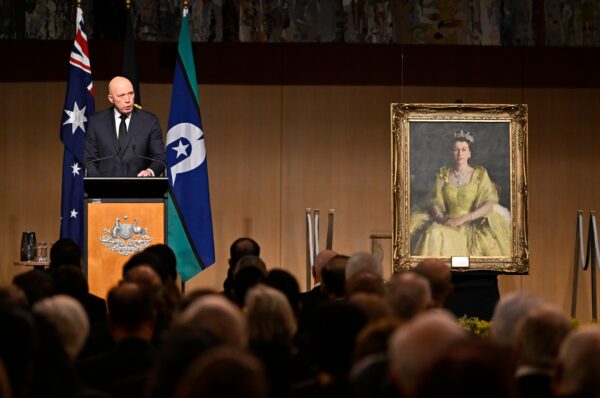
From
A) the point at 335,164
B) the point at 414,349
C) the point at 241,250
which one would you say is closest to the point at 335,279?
the point at 241,250

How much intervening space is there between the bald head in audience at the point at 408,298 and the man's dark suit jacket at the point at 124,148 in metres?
4.33

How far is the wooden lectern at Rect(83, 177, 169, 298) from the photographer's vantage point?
27.5 ft

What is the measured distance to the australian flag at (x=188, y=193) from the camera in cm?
1048

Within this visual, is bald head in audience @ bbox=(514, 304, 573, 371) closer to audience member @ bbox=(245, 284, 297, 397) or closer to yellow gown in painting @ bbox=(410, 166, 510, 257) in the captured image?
audience member @ bbox=(245, 284, 297, 397)

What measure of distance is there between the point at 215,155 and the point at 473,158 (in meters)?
3.51

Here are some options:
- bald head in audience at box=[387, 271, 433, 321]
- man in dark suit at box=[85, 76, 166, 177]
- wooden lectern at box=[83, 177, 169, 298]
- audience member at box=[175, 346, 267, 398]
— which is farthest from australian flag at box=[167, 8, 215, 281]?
audience member at box=[175, 346, 267, 398]

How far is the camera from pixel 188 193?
10.6 m

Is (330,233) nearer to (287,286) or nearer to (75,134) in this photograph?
(75,134)

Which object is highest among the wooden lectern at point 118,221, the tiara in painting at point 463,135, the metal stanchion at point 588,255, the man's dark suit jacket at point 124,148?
the tiara in painting at point 463,135

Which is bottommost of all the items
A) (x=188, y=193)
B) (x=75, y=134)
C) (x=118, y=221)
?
(x=118, y=221)

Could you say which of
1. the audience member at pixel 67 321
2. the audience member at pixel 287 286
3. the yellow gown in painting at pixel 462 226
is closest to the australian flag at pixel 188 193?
the yellow gown in painting at pixel 462 226

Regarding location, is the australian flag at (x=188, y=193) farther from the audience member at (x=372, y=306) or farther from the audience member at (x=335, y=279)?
the audience member at (x=372, y=306)

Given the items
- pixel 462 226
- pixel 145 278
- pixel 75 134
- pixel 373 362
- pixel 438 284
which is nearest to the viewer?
pixel 373 362

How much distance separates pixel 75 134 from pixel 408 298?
258 inches
